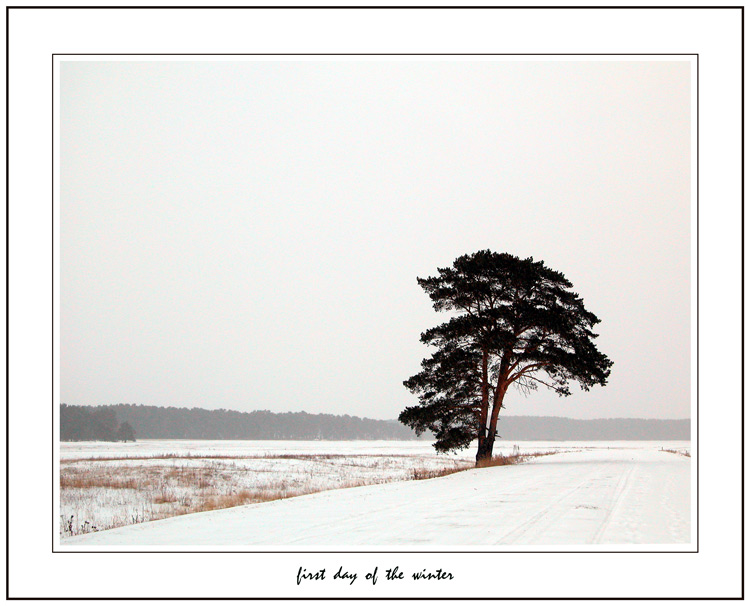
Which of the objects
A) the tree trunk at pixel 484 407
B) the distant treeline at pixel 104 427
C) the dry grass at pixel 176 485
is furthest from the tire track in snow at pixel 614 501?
the distant treeline at pixel 104 427

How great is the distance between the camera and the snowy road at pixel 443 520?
10219 millimetres

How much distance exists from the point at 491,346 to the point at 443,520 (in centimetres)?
1370

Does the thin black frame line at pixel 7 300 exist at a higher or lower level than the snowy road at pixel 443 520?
higher

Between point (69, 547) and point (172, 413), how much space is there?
106m

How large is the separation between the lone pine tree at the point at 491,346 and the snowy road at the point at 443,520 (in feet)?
29.8

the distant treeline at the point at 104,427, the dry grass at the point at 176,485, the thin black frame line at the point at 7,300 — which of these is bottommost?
the distant treeline at the point at 104,427

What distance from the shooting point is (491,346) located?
2459 cm

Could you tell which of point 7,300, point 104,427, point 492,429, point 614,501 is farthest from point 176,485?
point 104,427

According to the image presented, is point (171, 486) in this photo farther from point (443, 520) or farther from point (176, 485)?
point (443, 520)

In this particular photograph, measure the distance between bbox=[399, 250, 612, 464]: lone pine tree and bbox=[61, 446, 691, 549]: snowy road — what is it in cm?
907

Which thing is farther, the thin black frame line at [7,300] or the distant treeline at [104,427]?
the distant treeline at [104,427]

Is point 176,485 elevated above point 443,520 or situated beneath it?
situated beneath
